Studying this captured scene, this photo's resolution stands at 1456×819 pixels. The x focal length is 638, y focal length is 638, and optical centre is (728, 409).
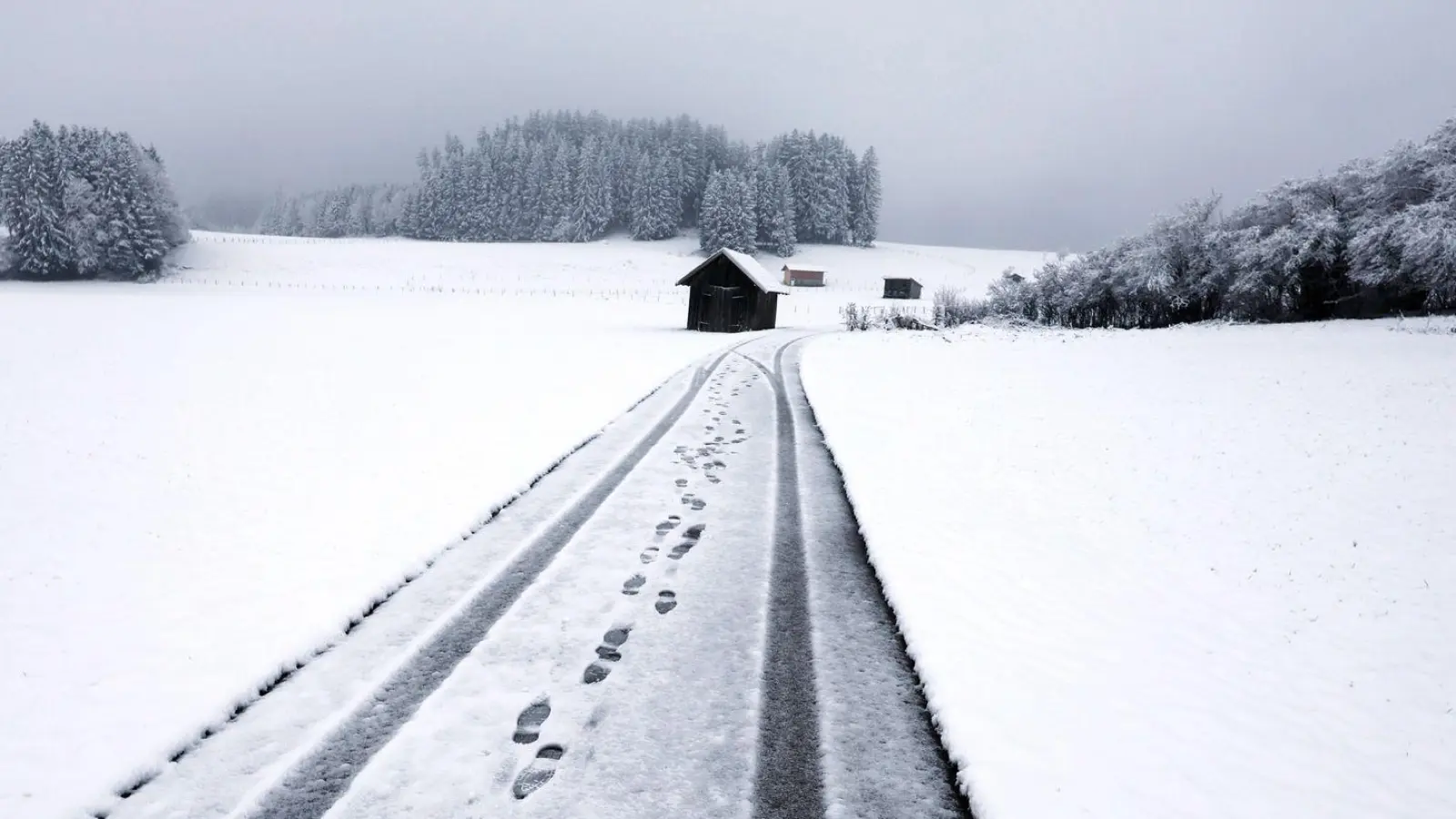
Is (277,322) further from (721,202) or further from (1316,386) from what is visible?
(721,202)

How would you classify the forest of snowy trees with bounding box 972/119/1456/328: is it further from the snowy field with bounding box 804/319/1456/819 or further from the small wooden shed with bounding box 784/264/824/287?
the small wooden shed with bounding box 784/264/824/287

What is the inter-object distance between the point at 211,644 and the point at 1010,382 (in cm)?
1604

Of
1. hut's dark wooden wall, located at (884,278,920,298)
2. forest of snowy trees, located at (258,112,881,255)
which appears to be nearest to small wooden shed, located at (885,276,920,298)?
hut's dark wooden wall, located at (884,278,920,298)

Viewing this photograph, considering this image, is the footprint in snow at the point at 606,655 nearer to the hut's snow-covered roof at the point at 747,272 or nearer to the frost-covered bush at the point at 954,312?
the hut's snow-covered roof at the point at 747,272

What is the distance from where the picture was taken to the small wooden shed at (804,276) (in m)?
69.7

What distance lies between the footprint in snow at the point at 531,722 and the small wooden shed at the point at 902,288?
2556 inches

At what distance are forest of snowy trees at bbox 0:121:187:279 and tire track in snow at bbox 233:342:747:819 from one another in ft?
210

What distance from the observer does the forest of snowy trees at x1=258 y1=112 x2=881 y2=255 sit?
276ft

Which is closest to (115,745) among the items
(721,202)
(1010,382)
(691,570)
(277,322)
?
(691,570)

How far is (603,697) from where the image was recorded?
379cm

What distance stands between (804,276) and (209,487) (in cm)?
6650

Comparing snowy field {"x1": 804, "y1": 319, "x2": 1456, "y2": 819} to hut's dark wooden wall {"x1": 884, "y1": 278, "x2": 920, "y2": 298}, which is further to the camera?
hut's dark wooden wall {"x1": 884, "y1": 278, "x2": 920, "y2": 298}

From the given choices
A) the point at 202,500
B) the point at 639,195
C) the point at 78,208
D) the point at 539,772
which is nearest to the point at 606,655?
the point at 539,772

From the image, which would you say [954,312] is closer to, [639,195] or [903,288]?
[903,288]
